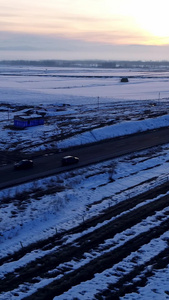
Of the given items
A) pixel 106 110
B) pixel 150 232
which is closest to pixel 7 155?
pixel 150 232

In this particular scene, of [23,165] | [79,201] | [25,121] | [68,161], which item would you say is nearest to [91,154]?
[68,161]

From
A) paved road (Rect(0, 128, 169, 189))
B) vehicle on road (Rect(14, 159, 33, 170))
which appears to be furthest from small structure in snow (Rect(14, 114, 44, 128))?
vehicle on road (Rect(14, 159, 33, 170))

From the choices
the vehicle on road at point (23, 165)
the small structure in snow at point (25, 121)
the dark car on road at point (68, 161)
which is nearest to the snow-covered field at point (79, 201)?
the small structure in snow at point (25, 121)

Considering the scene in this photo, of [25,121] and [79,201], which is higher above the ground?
[25,121]

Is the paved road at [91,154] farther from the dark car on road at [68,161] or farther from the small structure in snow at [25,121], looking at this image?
the small structure in snow at [25,121]

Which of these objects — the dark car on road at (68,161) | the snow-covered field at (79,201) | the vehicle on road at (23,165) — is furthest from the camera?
the dark car on road at (68,161)

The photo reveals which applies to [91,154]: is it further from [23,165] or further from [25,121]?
[25,121]

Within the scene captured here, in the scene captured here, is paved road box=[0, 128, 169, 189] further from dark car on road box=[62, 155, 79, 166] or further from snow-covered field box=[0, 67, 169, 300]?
snow-covered field box=[0, 67, 169, 300]

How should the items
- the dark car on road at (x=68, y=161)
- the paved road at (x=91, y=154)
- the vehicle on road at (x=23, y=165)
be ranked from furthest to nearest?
the dark car on road at (x=68, y=161) → the vehicle on road at (x=23, y=165) → the paved road at (x=91, y=154)
